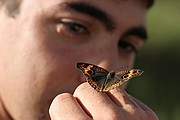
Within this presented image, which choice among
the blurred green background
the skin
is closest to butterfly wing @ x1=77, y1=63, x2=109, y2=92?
the skin

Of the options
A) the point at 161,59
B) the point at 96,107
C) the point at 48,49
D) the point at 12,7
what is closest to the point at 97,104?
the point at 96,107

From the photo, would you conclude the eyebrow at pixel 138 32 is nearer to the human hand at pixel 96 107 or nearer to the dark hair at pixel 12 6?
the dark hair at pixel 12 6

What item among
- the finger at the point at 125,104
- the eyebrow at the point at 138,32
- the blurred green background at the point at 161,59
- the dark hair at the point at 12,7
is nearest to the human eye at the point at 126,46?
the eyebrow at the point at 138,32

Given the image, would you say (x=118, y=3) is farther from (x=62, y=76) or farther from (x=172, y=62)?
(x=172, y=62)

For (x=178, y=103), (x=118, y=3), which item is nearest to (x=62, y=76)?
(x=118, y=3)

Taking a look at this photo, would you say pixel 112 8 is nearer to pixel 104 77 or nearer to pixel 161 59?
pixel 104 77

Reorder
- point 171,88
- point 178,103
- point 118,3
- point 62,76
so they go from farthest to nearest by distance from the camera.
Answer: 1. point 171,88
2. point 178,103
3. point 118,3
4. point 62,76
